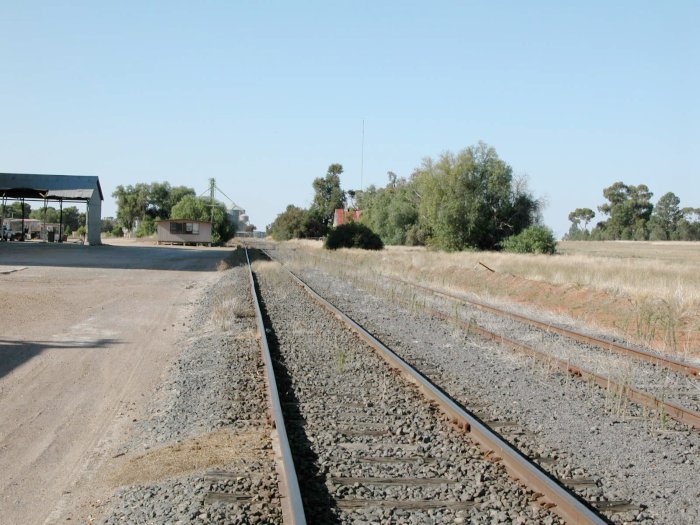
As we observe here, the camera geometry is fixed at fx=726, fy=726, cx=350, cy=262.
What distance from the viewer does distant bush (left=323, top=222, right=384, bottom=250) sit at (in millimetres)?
65188

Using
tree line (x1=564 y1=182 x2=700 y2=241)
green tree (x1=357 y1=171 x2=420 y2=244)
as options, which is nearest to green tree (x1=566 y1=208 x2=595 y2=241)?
tree line (x1=564 y1=182 x2=700 y2=241)

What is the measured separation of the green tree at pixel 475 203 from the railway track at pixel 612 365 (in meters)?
49.2

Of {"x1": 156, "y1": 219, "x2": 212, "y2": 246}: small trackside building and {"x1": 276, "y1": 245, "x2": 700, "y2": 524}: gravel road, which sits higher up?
{"x1": 156, "y1": 219, "x2": 212, "y2": 246}: small trackside building

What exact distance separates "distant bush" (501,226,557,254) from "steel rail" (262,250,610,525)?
51.4 meters

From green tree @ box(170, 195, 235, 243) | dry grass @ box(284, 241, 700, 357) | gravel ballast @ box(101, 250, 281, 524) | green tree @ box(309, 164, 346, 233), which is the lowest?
gravel ballast @ box(101, 250, 281, 524)

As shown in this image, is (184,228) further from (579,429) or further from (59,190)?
(579,429)

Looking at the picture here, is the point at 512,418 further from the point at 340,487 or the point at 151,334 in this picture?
the point at 151,334

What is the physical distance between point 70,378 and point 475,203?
58.1 metres

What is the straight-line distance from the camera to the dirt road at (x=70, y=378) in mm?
6141

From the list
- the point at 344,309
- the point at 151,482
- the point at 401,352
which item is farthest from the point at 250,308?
the point at 151,482

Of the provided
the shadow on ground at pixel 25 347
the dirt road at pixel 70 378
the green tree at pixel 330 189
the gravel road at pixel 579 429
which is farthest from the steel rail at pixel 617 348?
the green tree at pixel 330 189

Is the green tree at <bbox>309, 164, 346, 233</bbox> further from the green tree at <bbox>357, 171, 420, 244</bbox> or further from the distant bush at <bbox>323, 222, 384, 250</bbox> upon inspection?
the distant bush at <bbox>323, 222, 384, 250</bbox>

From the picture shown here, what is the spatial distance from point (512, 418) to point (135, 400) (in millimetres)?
4660

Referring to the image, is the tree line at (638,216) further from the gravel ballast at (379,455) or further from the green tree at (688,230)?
the gravel ballast at (379,455)
